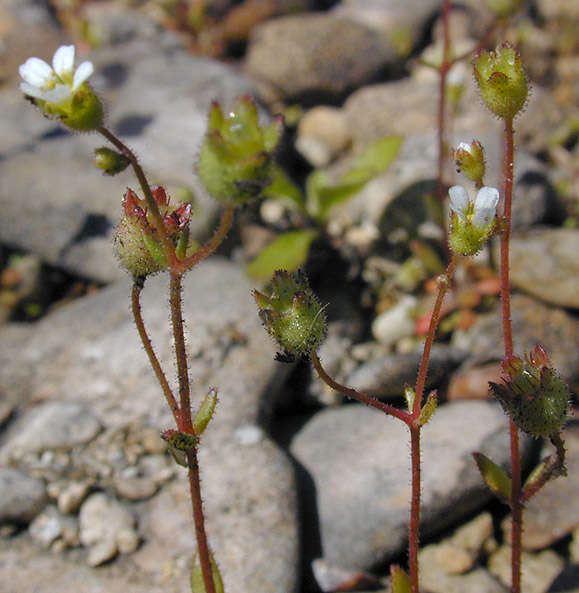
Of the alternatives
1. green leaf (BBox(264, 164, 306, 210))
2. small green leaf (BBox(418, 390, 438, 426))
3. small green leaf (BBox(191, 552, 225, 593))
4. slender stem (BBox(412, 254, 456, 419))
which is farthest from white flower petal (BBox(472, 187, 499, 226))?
green leaf (BBox(264, 164, 306, 210))

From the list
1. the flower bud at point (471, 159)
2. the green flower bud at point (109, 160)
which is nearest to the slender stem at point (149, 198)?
the green flower bud at point (109, 160)

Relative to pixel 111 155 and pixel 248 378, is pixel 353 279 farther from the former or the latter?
pixel 111 155

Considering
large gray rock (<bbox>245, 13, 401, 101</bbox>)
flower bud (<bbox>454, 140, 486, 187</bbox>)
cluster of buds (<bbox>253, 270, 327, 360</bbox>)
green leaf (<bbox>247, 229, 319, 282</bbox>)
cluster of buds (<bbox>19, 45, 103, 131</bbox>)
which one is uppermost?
large gray rock (<bbox>245, 13, 401, 101</bbox>)

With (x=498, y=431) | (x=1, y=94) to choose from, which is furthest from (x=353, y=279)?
(x=1, y=94)

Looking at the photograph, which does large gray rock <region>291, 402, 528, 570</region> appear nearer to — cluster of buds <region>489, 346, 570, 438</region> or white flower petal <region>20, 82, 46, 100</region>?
cluster of buds <region>489, 346, 570, 438</region>

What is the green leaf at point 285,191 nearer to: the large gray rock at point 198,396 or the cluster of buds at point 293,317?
the large gray rock at point 198,396
